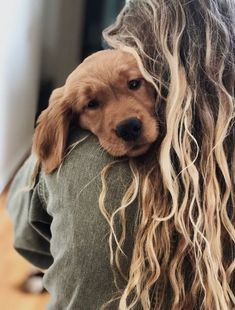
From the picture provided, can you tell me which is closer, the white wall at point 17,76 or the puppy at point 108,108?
the puppy at point 108,108

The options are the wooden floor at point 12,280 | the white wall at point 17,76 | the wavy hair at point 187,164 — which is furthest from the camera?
the white wall at point 17,76

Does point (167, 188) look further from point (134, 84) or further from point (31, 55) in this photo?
point (31, 55)

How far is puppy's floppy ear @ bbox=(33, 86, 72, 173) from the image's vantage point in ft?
2.69

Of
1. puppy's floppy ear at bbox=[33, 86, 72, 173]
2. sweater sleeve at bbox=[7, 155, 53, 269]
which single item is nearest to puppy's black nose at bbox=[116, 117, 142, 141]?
puppy's floppy ear at bbox=[33, 86, 72, 173]

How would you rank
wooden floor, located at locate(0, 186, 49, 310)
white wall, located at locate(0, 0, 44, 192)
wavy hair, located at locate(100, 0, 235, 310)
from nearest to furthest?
1. wavy hair, located at locate(100, 0, 235, 310)
2. wooden floor, located at locate(0, 186, 49, 310)
3. white wall, located at locate(0, 0, 44, 192)

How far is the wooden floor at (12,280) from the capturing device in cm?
160

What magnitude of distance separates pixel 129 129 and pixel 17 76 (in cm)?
153

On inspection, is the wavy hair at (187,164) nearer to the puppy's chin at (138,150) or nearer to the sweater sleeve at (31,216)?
the puppy's chin at (138,150)

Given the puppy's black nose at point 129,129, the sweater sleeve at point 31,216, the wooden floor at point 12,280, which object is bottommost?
the wooden floor at point 12,280

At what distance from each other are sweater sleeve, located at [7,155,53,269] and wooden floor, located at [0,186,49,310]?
0.40 meters

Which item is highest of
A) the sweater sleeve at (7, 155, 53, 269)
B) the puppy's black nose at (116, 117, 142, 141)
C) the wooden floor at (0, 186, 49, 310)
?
the puppy's black nose at (116, 117, 142, 141)

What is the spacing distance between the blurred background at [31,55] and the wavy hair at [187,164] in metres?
1.14

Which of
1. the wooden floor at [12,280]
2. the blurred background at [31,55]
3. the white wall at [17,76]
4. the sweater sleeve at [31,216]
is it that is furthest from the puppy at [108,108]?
the white wall at [17,76]

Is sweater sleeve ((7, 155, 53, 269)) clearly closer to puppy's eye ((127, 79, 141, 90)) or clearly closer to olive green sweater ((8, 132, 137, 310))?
olive green sweater ((8, 132, 137, 310))
